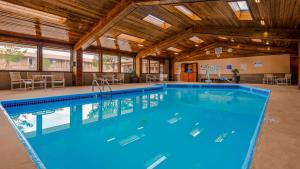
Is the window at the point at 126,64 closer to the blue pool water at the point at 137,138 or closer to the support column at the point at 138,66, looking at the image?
the support column at the point at 138,66

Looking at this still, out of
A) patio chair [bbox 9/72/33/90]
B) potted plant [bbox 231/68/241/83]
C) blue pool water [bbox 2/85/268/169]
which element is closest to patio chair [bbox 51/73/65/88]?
patio chair [bbox 9/72/33/90]

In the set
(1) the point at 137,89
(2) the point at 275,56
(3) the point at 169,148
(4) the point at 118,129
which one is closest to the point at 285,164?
(3) the point at 169,148

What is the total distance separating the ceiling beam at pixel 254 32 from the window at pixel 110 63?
568 cm

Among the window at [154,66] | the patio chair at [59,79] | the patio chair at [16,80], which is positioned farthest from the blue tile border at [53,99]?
the window at [154,66]

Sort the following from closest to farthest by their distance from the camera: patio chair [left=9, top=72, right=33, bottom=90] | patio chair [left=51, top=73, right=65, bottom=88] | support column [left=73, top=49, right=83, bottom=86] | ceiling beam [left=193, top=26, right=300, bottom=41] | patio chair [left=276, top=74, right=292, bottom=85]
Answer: ceiling beam [left=193, top=26, right=300, bottom=41] < patio chair [left=9, top=72, right=33, bottom=90] < patio chair [left=51, top=73, right=65, bottom=88] < support column [left=73, top=49, right=83, bottom=86] < patio chair [left=276, top=74, right=292, bottom=85]

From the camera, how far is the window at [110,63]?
1120cm

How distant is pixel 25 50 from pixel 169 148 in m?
8.53

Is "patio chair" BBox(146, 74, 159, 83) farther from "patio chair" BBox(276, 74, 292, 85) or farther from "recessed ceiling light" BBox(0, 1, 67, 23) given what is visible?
"patio chair" BBox(276, 74, 292, 85)

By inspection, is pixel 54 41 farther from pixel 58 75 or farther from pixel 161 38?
pixel 161 38

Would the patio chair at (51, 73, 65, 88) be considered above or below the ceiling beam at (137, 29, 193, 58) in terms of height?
below

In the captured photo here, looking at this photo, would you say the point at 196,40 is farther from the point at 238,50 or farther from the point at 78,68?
the point at 78,68

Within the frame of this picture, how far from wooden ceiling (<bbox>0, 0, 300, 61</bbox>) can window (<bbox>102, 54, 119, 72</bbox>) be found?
105cm

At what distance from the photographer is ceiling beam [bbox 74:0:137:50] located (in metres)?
5.68

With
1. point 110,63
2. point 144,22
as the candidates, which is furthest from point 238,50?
point 110,63
